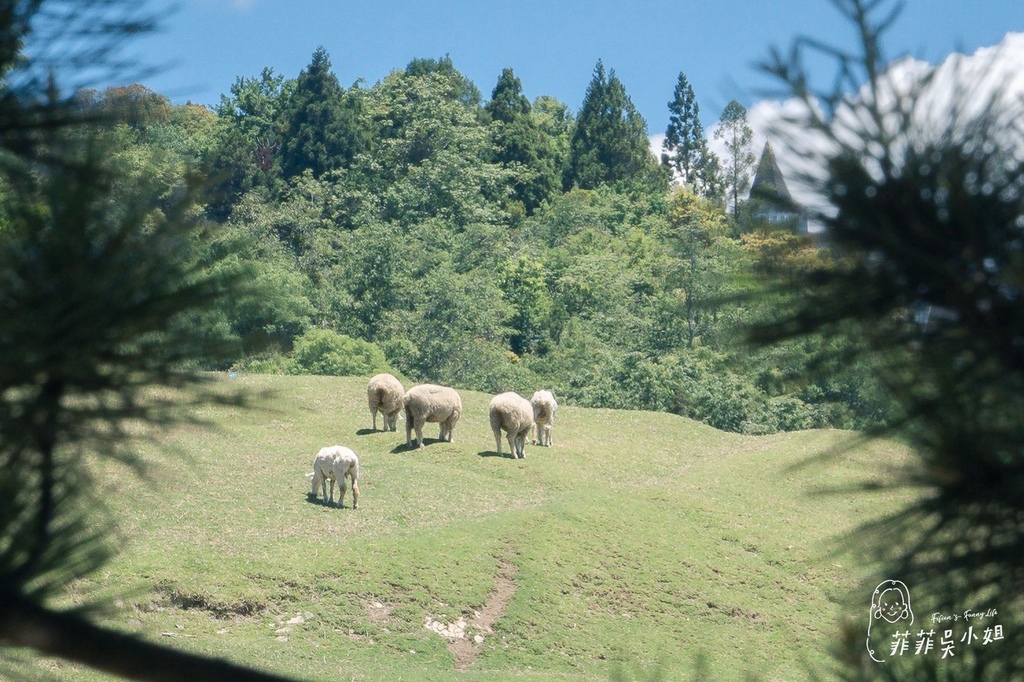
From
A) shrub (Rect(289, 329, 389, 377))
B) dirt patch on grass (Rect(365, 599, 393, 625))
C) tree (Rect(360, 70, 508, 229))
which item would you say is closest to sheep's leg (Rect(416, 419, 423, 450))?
dirt patch on grass (Rect(365, 599, 393, 625))

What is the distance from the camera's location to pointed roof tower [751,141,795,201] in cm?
241

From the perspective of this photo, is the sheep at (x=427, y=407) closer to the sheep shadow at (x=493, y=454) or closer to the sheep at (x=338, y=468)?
the sheep shadow at (x=493, y=454)

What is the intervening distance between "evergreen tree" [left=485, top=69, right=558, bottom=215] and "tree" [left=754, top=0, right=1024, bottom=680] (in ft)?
315

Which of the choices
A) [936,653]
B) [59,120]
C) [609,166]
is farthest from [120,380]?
[609,166]

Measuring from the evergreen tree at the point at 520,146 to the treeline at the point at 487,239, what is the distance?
0.64 ft

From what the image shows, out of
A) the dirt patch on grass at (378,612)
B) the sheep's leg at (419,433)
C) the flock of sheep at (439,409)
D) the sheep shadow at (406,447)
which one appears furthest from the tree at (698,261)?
the sheep shadow at (406,447)

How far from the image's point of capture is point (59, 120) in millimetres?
2777

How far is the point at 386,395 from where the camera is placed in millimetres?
31016

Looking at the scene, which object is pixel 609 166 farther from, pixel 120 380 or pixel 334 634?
pixel 120 380

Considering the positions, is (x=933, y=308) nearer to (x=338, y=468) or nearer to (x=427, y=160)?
(x=338, y=468)

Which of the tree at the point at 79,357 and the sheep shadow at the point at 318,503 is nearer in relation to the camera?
the tree at the point at 79,357

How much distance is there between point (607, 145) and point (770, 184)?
348ft

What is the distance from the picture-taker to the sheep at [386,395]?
101ft

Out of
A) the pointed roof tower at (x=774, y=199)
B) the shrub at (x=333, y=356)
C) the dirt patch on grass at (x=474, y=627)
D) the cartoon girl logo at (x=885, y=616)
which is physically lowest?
the dirt patch on grass at (x=474, y=627)
